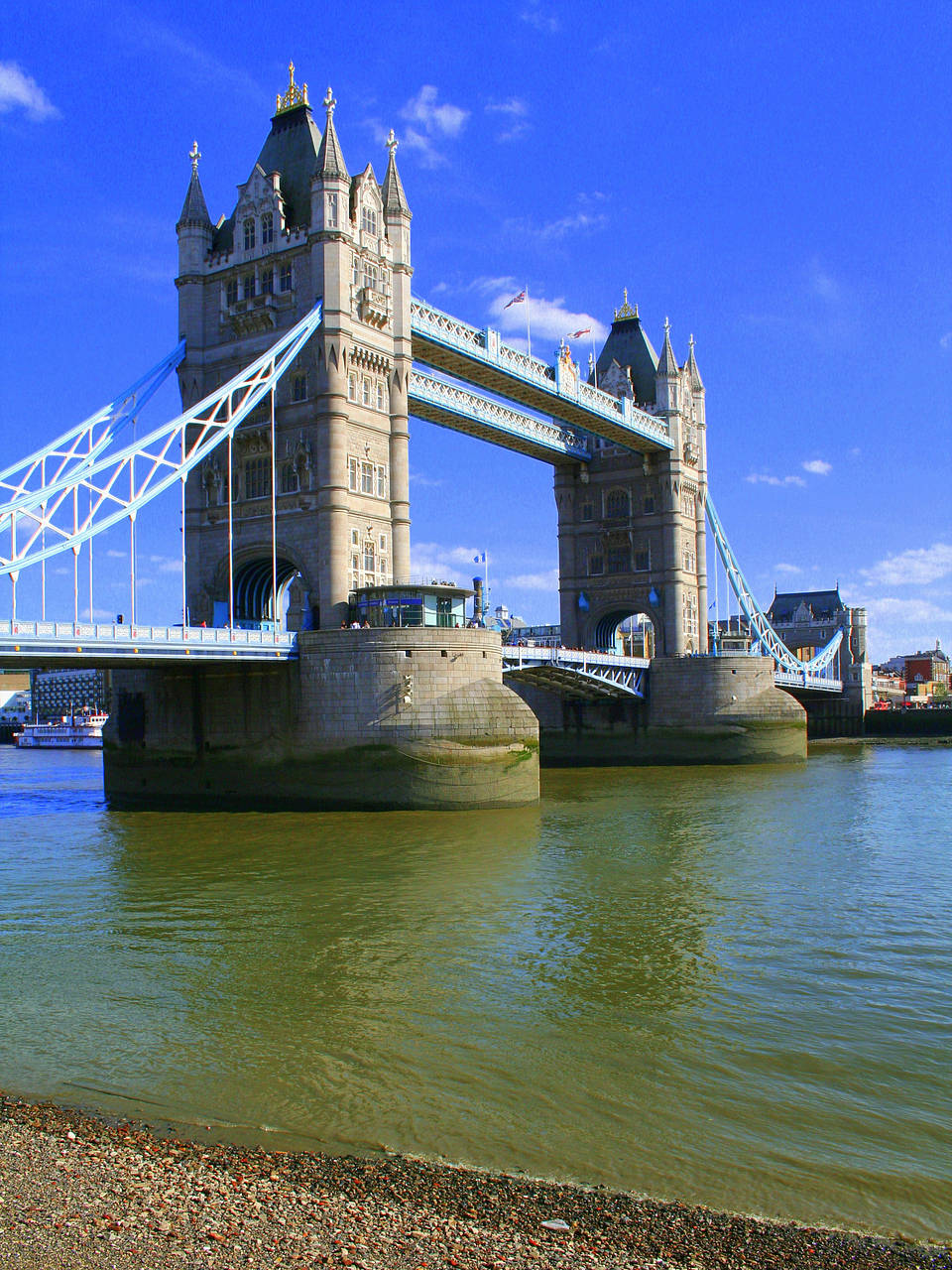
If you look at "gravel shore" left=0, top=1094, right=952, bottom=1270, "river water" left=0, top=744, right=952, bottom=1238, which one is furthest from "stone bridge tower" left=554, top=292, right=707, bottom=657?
"gravel shore" left=0, top=1094, right=952, bottom=1270

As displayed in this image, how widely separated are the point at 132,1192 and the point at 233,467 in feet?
115

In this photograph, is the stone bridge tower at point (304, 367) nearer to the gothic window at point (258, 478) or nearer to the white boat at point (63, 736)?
the gothic window at point (258, 478)

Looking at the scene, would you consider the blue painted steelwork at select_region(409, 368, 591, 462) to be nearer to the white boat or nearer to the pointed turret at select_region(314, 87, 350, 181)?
the pointed turret at select_region(314, 87, 350, 181)

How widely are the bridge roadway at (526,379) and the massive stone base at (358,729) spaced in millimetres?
15578

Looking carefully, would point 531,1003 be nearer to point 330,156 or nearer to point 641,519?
point 330,156

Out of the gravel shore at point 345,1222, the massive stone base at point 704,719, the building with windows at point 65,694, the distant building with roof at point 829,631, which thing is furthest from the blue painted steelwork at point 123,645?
the building with windows at point 65,694

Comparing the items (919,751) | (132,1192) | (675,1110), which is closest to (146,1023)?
(132,1192)

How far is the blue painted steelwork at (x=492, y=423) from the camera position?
4597 cm

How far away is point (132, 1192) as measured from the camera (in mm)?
7383

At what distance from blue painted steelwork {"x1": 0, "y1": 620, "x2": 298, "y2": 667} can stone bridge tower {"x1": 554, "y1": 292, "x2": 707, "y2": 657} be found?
111 feet

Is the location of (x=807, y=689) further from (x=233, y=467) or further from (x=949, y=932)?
(x=949, y=932)

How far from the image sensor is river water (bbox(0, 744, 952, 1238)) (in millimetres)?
8680

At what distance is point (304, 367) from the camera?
3797 cm

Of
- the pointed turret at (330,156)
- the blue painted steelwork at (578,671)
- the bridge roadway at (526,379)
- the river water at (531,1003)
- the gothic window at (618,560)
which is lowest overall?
the river water at (531,1003)
